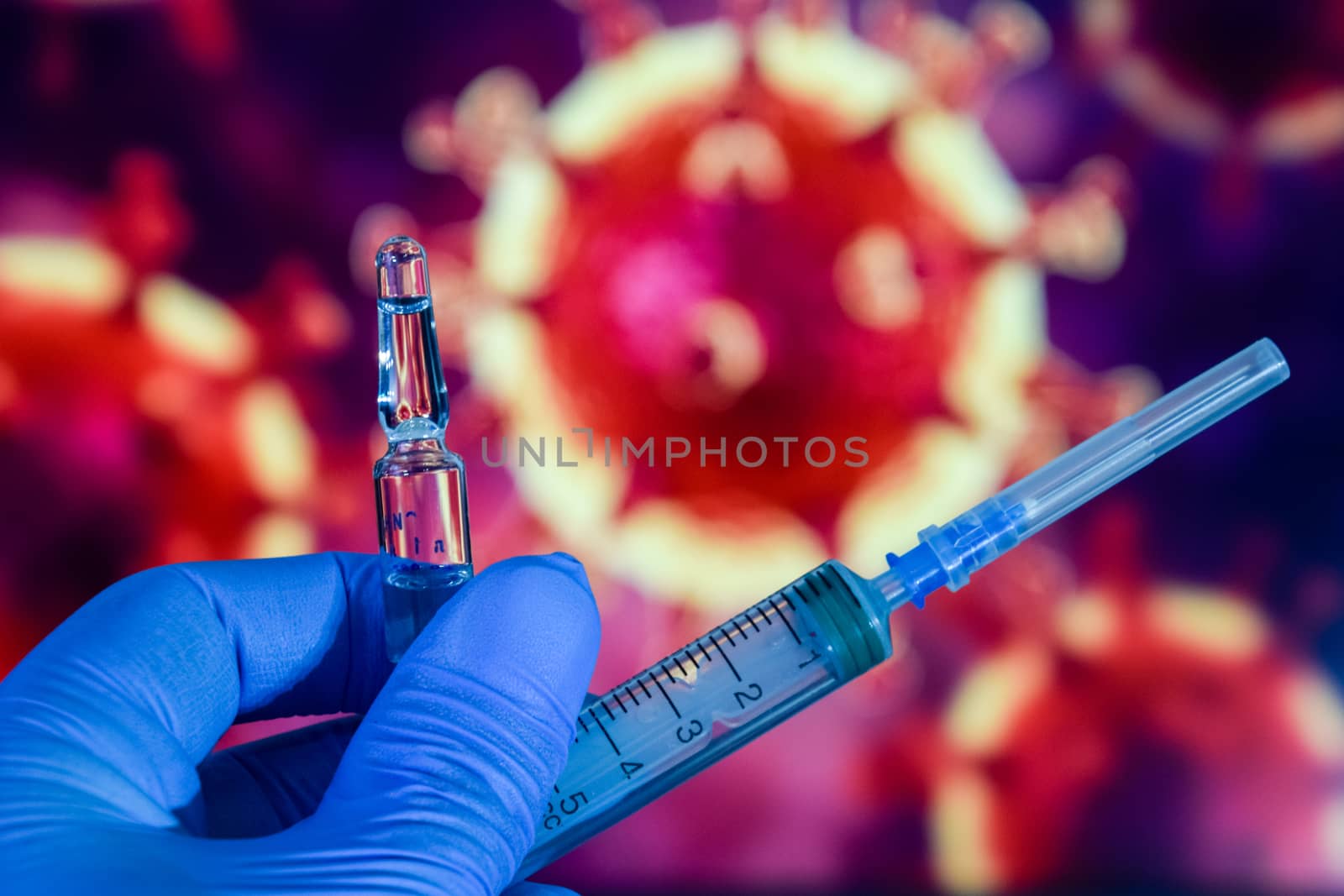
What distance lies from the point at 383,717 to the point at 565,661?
0.40ft

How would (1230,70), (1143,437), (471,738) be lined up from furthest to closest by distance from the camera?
(1230,70) → (1143,437) → (471,738)

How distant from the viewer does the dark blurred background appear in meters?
1.47

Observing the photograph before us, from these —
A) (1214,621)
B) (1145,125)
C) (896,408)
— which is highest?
(1145,125)

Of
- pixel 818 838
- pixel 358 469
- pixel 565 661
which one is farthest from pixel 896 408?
pixel 565 661

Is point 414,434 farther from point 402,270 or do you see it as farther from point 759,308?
point 759,308

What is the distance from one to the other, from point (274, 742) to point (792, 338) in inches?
36.2

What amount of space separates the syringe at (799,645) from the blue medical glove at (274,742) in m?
0.08

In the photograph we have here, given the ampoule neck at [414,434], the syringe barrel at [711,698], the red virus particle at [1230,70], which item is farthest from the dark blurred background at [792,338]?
the ampoule neck at [414,434]

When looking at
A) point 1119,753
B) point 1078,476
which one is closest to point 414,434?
point 1078,476

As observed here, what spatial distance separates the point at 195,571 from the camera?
76 centimetres

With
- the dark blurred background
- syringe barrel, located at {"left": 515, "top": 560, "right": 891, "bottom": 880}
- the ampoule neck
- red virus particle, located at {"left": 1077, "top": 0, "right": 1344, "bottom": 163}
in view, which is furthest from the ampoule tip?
red virus particle, located at {"left": 1077, "top": 0, "right": 1344, "bottom": 163}

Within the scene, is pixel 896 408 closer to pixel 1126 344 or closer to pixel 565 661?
pixel 1126 344

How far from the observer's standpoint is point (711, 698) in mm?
800

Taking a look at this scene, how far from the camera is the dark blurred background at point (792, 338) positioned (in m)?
1.47
